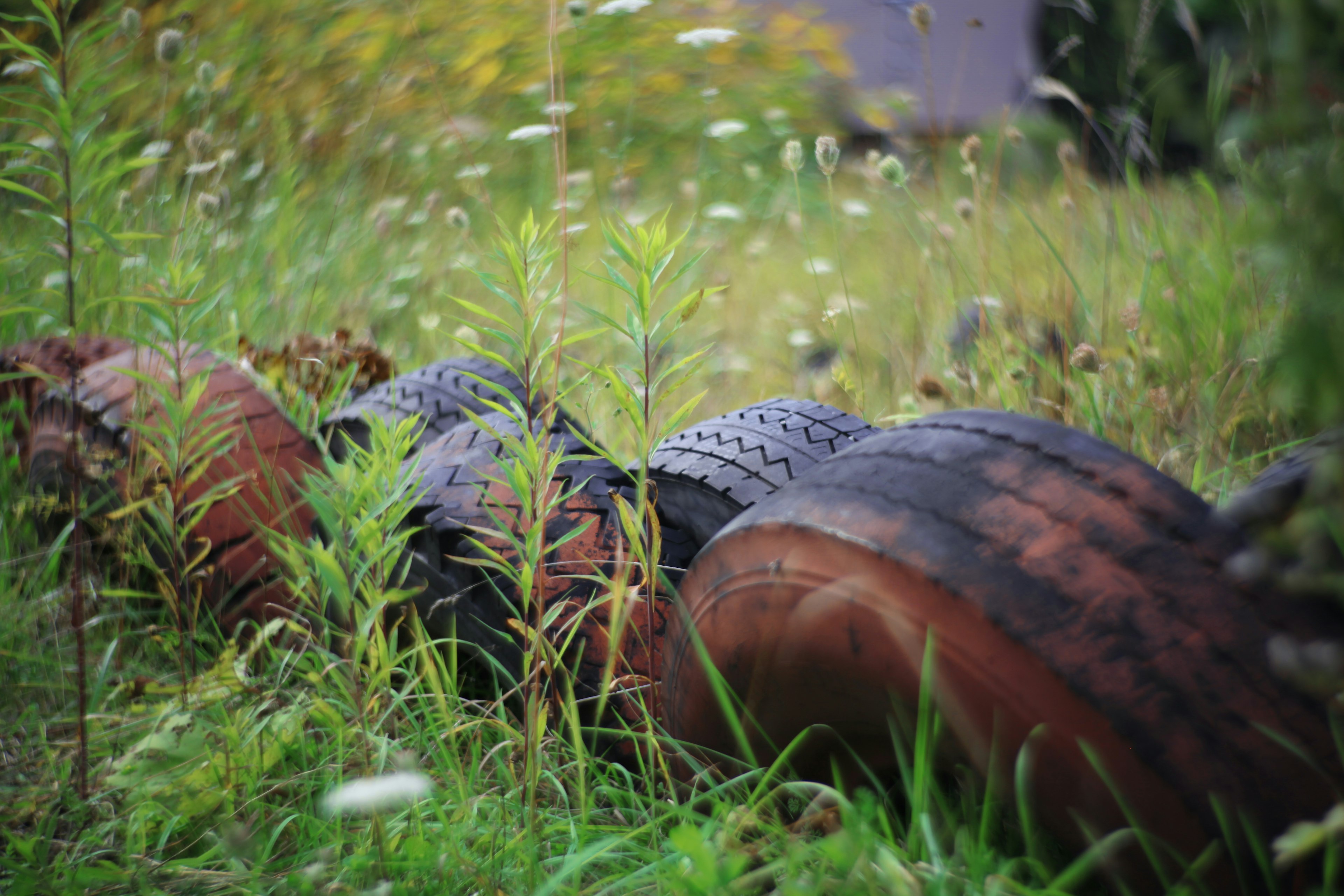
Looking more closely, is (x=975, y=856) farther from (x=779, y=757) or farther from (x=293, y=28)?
(x=293, y=28)

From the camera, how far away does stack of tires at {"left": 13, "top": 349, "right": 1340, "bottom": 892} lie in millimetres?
717

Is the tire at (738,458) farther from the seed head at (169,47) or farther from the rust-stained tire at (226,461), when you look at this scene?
the seed head at (169,47)

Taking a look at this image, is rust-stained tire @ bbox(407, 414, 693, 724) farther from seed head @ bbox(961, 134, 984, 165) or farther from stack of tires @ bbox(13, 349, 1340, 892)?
seed head @ bbox(961, 134, 984, 165)

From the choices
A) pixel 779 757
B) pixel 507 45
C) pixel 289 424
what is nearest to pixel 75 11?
pixel 507 45

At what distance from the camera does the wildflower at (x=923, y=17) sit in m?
1.96

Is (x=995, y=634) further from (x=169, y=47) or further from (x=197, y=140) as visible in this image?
(x=197, y=140)

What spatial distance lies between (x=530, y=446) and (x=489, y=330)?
0.15 meters

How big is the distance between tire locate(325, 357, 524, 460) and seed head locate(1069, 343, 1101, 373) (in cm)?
111

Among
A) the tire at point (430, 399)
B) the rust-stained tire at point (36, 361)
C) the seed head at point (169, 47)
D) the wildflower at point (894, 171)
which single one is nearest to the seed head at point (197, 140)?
the seed head at point (169, 47)

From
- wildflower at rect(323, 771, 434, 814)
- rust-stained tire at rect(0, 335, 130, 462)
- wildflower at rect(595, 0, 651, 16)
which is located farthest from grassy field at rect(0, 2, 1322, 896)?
wildflower at rect(595, 0, 651, 16)

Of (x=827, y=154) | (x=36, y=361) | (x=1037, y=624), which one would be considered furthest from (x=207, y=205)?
(x=1037, y=624)

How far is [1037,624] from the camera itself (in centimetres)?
75

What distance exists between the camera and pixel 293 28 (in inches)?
207

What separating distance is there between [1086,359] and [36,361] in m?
2.38
